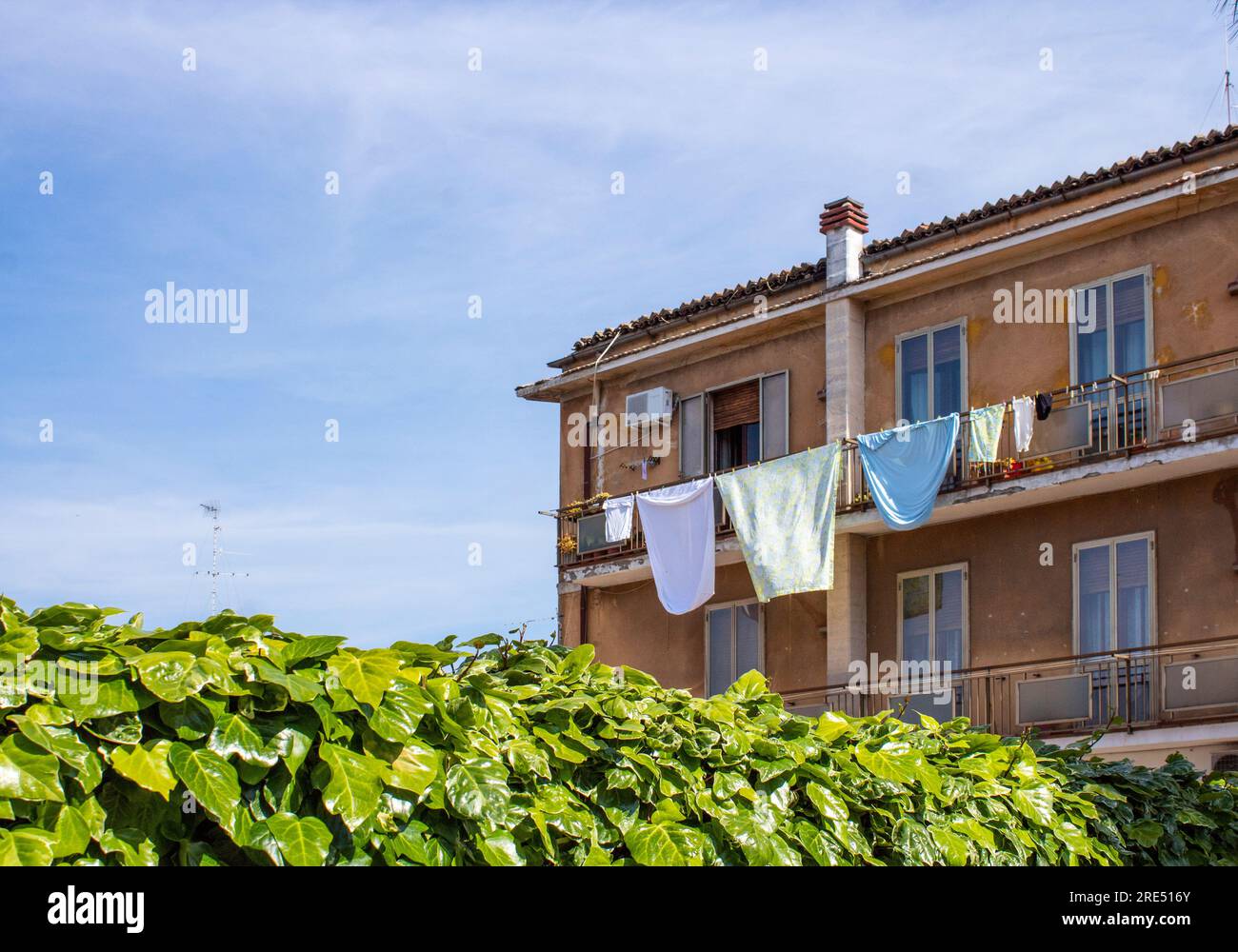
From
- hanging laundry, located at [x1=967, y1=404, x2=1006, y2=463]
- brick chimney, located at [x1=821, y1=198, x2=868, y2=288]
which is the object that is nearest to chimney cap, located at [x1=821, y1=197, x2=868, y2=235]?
brick chimney, located at [x1=821, y1=198, x2=868, y2=288]

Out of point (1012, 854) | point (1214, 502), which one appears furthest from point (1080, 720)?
point (1012, 854)

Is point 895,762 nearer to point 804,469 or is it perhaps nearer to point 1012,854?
point 1012,854

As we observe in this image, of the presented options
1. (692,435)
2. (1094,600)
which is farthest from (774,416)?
(1094,600)

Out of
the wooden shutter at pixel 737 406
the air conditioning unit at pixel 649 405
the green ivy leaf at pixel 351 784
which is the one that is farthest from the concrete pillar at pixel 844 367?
the green ivy leaf at pixel 351 784

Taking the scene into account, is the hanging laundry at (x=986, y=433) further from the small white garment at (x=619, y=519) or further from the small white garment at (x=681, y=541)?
the small white garment at (x=619, y=519)

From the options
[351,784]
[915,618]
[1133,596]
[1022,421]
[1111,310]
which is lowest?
[351,784]

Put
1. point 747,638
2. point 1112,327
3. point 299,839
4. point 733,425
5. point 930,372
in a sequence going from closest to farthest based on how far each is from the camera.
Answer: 1. point 299,839
2. point 1112,327
3. point 930,372
4. point 747,638
5. point 733,425

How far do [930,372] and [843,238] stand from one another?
2323 millimetres

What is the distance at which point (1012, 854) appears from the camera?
6.56 meters

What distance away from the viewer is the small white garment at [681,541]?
68.3ft

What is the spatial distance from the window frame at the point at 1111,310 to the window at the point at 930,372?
1503 mm

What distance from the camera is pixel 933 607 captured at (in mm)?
19641

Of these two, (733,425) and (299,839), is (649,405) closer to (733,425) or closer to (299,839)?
(733,425)

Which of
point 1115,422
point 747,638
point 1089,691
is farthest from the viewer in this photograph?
point 747,638
